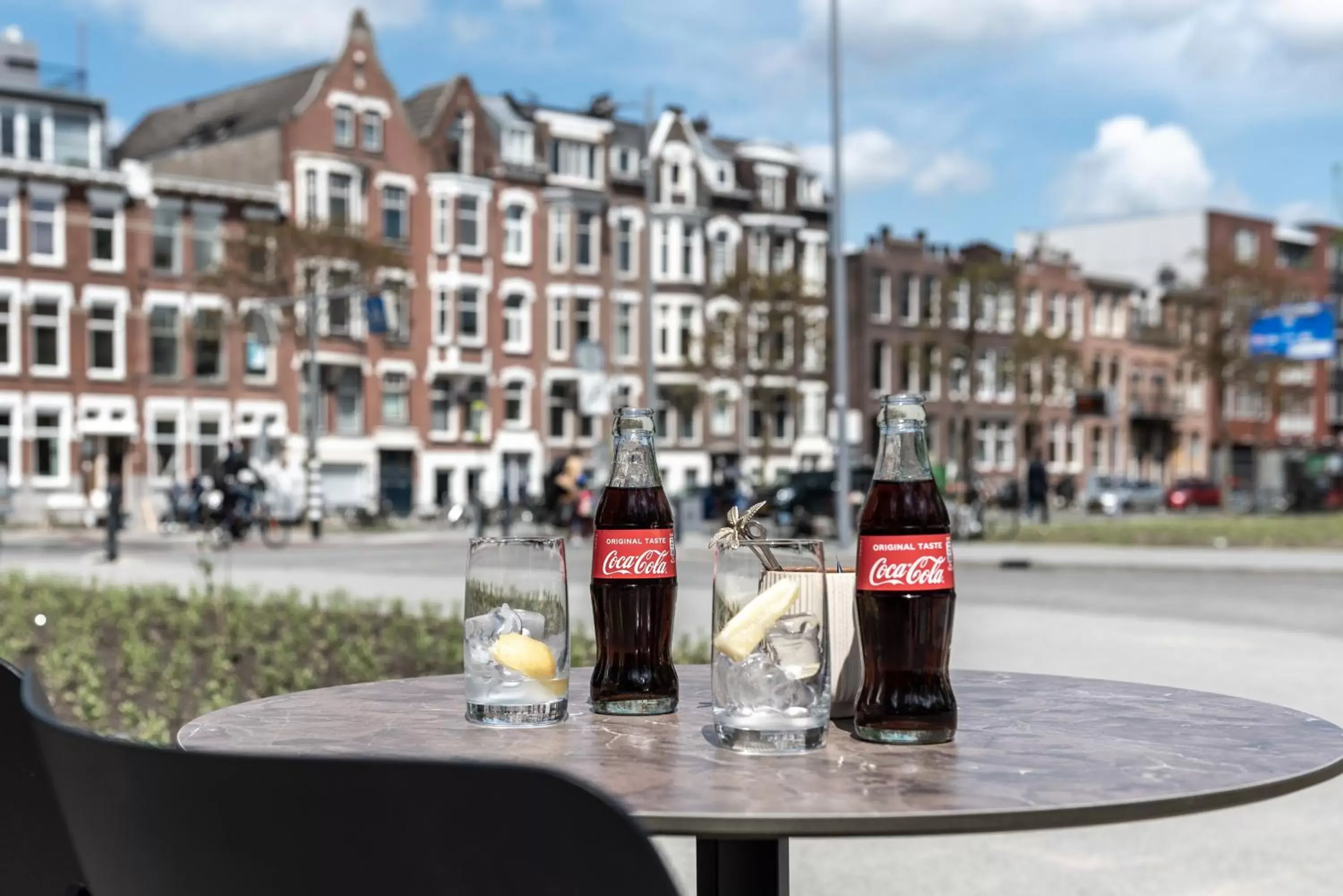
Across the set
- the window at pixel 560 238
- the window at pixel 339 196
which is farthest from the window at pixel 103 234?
the window at pixel 560 238

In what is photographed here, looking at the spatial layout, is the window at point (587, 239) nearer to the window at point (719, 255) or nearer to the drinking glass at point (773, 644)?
the window at point (719, 255)

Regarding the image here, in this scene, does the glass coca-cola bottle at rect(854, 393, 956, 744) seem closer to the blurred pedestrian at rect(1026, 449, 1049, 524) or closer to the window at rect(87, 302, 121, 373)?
the blurred pedestrian at rect(1026, 449, 1049, 524)

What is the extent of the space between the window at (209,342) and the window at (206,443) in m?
1.25

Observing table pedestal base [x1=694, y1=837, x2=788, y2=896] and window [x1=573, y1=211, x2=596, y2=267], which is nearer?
table pedestal base [x1=694, y1=837, x2=788, y2=896]

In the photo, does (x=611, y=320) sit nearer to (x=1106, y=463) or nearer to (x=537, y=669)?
(x=1106, y=463)

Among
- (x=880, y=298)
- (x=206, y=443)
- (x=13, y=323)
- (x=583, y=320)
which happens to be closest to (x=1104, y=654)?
(x=13, y=323)

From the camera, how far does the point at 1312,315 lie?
50.7m

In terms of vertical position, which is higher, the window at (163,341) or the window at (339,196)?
the window at (339,196)

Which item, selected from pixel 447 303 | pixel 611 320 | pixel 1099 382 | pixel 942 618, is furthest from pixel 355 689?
pixel 1099 382

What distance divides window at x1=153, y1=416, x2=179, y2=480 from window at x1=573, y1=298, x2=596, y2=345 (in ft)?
49.5

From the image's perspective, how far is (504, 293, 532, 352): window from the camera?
54.9m

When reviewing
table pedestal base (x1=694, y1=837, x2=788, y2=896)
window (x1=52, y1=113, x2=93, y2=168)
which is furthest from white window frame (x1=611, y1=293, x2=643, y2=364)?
table pedestal base (x1=694, y1=837, x2=788, y2=896)

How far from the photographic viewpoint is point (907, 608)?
2.41m

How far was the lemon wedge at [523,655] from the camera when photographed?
2.56m
